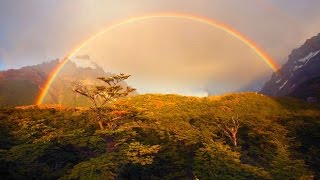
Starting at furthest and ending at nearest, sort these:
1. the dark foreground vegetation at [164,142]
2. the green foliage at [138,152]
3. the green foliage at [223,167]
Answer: the green foliage at [138,152], the dark foreground vegetation at [164,142], the green foliage at [223,167]

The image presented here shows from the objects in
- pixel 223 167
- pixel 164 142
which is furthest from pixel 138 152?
pixel 164 142

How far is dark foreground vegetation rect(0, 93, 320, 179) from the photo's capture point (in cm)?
3125

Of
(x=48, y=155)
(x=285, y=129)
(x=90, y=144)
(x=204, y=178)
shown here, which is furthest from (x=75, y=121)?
(x=285, y=129)

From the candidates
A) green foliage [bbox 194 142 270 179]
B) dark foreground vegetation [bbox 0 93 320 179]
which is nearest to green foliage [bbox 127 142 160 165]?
dark foreground vegetation [bbox 0 93 320 179]

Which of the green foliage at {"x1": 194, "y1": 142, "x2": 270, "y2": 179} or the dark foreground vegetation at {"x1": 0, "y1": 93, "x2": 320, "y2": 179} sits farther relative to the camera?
the dark foreground vegetation at {"x1": 0, "y1": 93, "x2": 320, "y2": 179}

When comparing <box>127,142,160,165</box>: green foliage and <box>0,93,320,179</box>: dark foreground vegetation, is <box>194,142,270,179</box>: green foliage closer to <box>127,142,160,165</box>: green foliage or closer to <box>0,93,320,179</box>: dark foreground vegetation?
<box>0,93,320,179</box>: dark foreground vegetation

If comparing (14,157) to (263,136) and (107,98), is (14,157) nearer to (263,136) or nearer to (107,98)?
(107,98)

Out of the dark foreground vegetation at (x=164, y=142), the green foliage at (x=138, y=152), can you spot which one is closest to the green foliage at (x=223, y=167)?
the dark foreground vegetation at (x=164, y=142)

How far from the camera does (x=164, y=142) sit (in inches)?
1657

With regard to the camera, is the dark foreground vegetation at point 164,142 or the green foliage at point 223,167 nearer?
the green foliage at point 223,167

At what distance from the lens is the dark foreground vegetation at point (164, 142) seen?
31.2 metres

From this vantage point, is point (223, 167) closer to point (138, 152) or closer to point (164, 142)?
point (138, 152)

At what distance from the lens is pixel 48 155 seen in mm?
38844

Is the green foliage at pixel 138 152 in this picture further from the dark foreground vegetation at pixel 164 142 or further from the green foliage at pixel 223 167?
the green foliage at pixel 223 167
